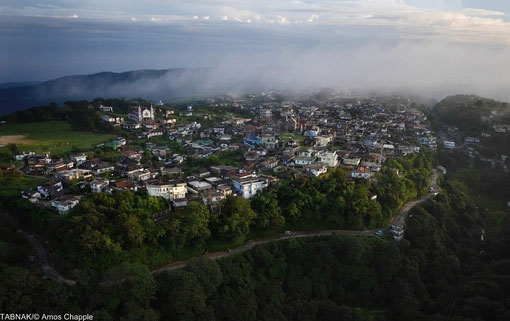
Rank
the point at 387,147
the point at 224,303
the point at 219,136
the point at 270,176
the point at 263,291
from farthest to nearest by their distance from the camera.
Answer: the point at 219,136 → the point at 387,147 → the point at 270,176 → the point at 263,291 → the point at 224,303

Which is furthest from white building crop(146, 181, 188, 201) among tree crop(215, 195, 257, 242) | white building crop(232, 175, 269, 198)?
white building crop(232, 175, 269, 198)

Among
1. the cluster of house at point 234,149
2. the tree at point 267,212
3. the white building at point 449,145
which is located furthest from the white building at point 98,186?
the white building at point 449,145

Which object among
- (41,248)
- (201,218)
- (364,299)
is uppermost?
(201,218)

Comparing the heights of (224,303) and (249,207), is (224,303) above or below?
below

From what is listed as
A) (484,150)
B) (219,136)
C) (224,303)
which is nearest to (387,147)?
(484,150)

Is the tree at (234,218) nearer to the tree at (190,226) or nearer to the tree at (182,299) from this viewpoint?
the tree at (190,226)

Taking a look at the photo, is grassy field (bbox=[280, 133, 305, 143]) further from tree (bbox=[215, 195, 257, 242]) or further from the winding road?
tree (bbox=[215, 195, 257, 242])

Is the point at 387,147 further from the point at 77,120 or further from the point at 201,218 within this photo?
the point at 77,120
